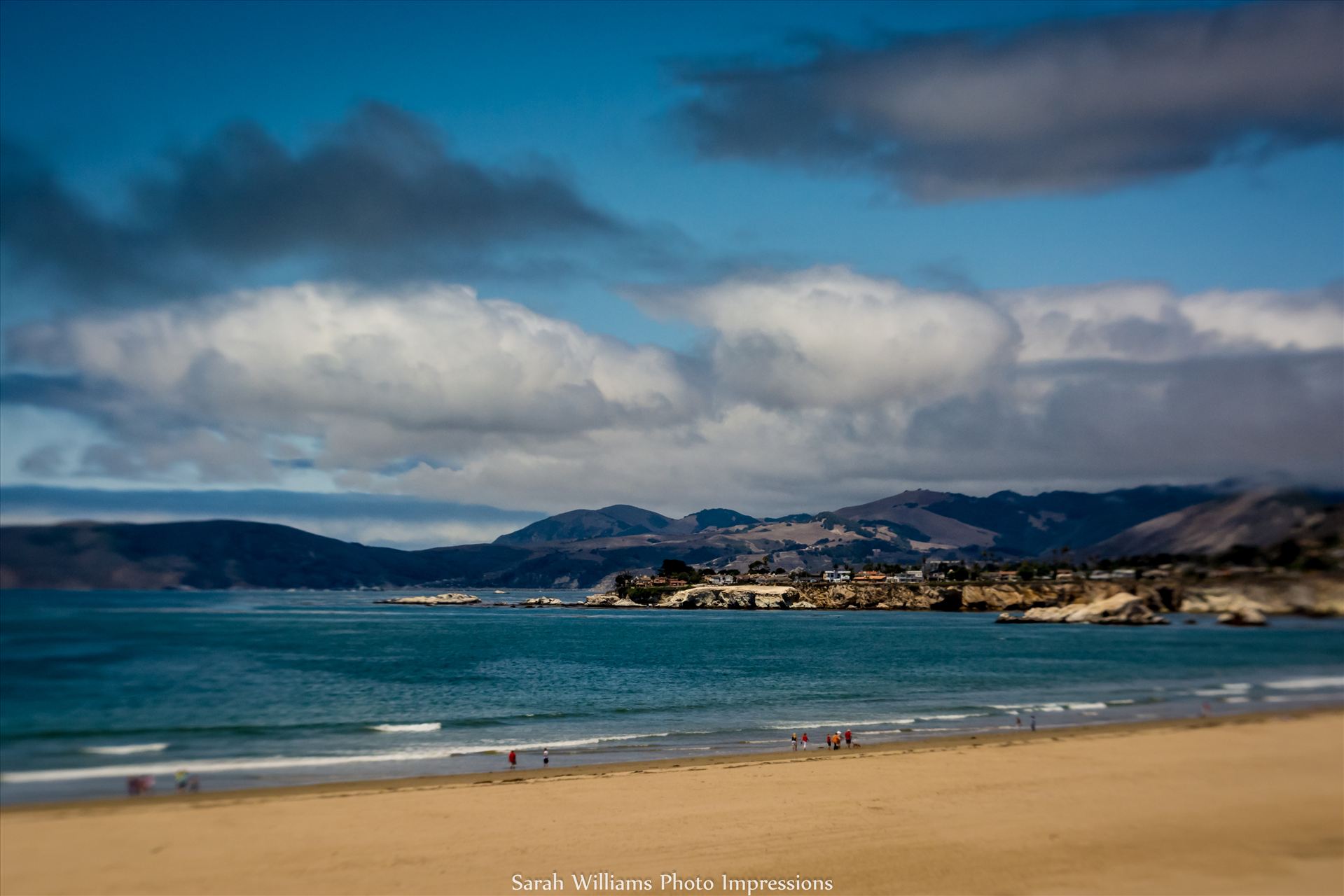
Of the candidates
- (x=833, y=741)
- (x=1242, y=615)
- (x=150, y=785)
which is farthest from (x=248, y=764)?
(x=1242, y=615)

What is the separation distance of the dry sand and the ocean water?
562 cm

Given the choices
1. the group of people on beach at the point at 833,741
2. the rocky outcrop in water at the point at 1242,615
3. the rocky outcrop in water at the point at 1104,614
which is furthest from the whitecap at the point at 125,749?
the rocky outcrop in water at the point at 1104,614

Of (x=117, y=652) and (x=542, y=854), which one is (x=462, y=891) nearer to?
(x=542, y=854)

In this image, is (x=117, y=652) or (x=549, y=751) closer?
(x=549, y=751)

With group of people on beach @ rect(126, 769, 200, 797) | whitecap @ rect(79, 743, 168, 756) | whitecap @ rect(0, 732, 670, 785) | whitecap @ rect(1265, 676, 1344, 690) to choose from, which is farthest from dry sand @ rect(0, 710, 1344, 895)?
whitecap @ rect(1265, 676, 1344, 690)

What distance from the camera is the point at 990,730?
3850 centimetres

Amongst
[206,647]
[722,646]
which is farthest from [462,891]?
[722,646]

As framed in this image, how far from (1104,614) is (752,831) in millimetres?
141280

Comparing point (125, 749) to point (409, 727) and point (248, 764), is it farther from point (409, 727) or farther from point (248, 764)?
point (409, 727)

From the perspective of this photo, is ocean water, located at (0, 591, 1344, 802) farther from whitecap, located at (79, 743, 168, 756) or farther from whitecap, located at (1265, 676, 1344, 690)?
whitecap, located at (1265, 676, 1344, 690)

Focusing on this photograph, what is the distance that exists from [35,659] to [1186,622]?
136 metres

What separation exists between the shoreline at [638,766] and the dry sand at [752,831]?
23cm

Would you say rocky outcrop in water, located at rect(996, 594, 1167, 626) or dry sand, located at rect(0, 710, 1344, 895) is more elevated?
dry sand, located at rect(0, 710, 1344, 895)

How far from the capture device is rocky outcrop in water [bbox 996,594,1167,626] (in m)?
136
